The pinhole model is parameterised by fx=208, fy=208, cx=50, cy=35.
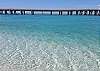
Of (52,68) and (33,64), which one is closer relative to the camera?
(52,68)

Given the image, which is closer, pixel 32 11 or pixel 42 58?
pixel 42 58

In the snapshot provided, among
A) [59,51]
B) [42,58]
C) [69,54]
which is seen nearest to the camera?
[42,58]

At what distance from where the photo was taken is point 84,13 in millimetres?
71500

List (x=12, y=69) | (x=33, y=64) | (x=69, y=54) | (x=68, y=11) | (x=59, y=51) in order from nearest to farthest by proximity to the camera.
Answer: (x=12, y=69) → (x=33, y=64) → (x=69, y=54) → (x=59, y=51) → (x=68, y=11)

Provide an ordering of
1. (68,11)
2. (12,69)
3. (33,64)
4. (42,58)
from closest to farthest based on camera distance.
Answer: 1. (12,69)
2. (33,64)
3. (42,58)
4. (68,11)

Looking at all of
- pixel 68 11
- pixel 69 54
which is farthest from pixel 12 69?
pixel 68 11

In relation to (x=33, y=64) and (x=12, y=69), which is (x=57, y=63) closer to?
(x=33, y=64)

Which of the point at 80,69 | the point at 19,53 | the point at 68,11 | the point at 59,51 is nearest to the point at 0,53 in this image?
the point at 19,53

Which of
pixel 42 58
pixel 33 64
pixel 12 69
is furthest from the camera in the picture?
pixel 42 58

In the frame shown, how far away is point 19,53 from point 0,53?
3.24 feet

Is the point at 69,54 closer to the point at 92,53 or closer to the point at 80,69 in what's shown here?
the point at 92,53

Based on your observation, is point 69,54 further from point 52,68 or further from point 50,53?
point 52,68

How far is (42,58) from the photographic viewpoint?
1003cm

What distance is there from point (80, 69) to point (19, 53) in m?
3.84
